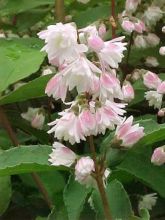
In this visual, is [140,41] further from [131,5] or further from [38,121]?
[38,121]

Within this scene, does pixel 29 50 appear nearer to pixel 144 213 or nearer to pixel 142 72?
pixel 142 72

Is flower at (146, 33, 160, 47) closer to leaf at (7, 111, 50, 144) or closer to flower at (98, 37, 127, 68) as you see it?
leaf at (7, 111, 50, 144)

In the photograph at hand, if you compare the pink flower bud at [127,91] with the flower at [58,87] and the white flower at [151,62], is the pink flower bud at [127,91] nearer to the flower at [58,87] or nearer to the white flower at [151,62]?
the white flower at [151,62]

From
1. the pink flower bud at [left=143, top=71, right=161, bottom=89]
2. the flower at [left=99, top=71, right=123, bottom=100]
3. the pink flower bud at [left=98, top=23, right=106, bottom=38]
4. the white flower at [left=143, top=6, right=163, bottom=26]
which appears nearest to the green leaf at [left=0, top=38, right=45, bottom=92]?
the pink flower bud at [left=98, top=23, right=106, bottom=38]

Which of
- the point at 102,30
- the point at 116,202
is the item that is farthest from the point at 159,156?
the point at 102,30

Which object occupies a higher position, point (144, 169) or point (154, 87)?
point (154, 87)

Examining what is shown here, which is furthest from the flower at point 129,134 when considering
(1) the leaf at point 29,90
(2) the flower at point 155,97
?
(2) the flower at point 155,97
